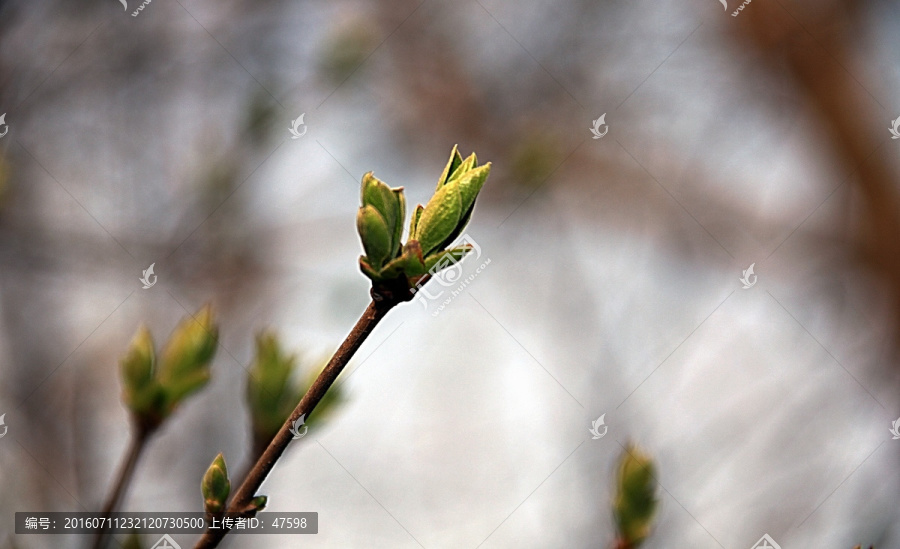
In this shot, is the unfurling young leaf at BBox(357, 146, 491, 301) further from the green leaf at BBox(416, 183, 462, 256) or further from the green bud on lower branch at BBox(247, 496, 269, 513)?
the green bud on lower branch at BBox(247, 496, 269, 513)

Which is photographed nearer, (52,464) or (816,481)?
(52,464)

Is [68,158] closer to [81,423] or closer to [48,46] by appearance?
[48,46]

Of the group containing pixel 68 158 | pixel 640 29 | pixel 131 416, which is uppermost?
pixel 640 29

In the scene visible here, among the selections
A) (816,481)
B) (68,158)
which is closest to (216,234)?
(68,158)

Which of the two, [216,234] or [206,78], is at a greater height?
[206,78]

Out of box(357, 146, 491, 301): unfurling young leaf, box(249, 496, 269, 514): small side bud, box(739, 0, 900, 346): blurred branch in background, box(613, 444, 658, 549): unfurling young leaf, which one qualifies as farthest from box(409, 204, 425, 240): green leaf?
box(739, 0, 900, 346): blurred branch in background

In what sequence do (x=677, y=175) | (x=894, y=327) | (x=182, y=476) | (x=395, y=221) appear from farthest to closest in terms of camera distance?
Result: (x=677, y=175) → (x=894, y=327) → (x=182, y=476) → (x=395, y=221)

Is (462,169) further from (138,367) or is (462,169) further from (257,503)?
(138,367)
